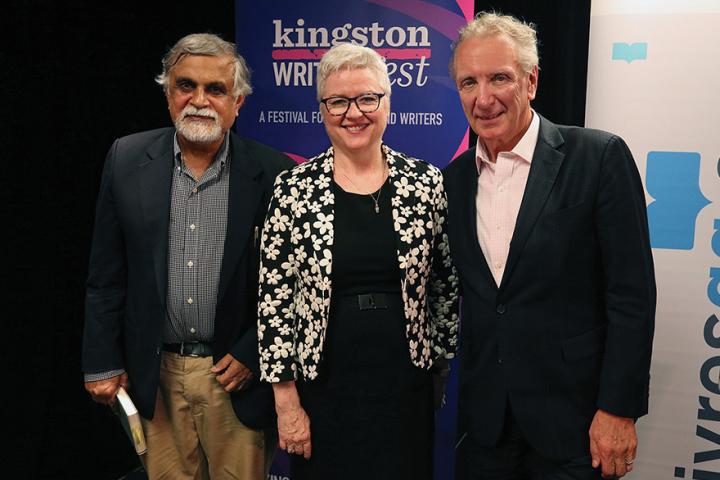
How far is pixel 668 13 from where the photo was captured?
9.21 feet

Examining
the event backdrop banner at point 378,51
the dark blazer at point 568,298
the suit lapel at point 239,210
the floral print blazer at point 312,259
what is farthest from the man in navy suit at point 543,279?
the event backdrop banner at point 378,51

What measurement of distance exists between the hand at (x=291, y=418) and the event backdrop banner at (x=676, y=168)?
66.5 inches

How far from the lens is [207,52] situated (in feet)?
7.55

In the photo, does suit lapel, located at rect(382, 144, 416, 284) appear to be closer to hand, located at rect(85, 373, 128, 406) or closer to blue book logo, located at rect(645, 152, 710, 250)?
hand, located at rect(85, 373, 128, 406)

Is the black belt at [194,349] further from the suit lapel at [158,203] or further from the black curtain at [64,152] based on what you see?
the black curtain at [64,152]

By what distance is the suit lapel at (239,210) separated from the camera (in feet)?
7.36

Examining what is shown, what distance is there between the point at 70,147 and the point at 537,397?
7.77 ft

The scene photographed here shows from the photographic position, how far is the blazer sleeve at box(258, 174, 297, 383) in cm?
210

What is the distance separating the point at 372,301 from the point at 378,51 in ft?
4.78

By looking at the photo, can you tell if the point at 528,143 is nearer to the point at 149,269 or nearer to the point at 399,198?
the point at 399,198

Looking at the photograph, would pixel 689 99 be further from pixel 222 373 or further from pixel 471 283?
pixel 222 373

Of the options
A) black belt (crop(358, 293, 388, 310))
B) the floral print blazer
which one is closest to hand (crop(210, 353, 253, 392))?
the floral print blazer

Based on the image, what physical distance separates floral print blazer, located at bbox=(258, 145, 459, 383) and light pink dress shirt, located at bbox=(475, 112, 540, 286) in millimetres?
201

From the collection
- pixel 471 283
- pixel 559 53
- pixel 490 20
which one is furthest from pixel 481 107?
pixel 559 53
